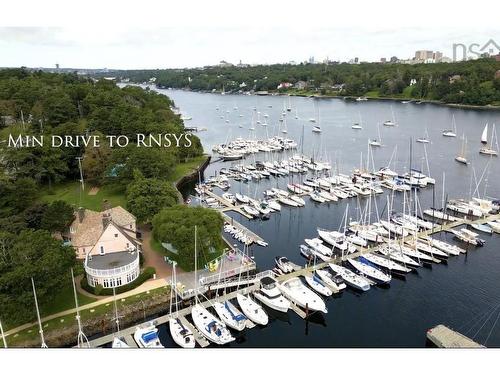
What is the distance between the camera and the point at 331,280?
35.3 meters

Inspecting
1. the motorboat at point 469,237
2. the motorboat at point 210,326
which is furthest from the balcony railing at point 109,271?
the motorboat at point 469,237

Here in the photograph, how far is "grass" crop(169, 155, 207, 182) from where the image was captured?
63.7 metres

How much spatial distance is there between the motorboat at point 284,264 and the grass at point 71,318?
10.6 m

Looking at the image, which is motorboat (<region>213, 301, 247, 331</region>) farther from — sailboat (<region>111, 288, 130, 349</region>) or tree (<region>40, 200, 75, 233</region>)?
tree (<region>40, 200, 75, 233</region>)

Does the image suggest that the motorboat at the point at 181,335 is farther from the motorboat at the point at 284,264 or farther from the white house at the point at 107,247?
the motorboat at the point at 284,264

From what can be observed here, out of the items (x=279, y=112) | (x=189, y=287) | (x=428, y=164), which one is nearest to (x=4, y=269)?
(x=189, y=287)

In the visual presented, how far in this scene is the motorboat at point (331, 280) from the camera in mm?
34719

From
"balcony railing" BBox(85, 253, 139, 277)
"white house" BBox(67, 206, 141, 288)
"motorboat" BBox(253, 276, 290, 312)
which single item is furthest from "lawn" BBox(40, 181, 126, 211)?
"motorboat" BBox(253, 276, 290, 312)

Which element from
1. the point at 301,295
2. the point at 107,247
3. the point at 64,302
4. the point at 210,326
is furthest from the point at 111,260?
the point at 301,295

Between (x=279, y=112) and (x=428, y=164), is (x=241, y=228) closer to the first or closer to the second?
(x=428, y=164)

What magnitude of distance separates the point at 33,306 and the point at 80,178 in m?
35.0

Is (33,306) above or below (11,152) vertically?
below

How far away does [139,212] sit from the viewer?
4125 cm

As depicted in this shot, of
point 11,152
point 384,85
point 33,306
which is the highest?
point 384,85
